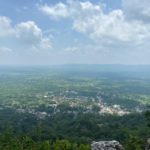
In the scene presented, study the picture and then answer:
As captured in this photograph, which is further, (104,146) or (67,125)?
(67,125)

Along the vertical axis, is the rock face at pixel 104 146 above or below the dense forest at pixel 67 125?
above

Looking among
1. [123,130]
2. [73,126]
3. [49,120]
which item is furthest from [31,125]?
[123,130]

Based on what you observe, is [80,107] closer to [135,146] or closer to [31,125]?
[31,125]

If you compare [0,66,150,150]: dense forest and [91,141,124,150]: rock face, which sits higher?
[91,141,124,150]: rock face

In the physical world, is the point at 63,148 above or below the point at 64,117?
above

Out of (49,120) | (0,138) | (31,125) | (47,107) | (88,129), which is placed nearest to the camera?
(0,138)

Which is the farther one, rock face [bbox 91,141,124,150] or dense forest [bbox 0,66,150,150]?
dense forest [bbox 0,66,150,150]

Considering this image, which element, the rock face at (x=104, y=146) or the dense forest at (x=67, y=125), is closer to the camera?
the rock face at (x=104, y=146)

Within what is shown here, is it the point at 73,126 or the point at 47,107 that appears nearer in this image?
the point at 73,126

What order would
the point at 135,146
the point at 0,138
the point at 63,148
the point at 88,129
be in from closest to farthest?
the point at 135,146 < the point at 63,148 < the point at 0,138 < the point at 88,129

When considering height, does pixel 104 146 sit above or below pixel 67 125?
above
